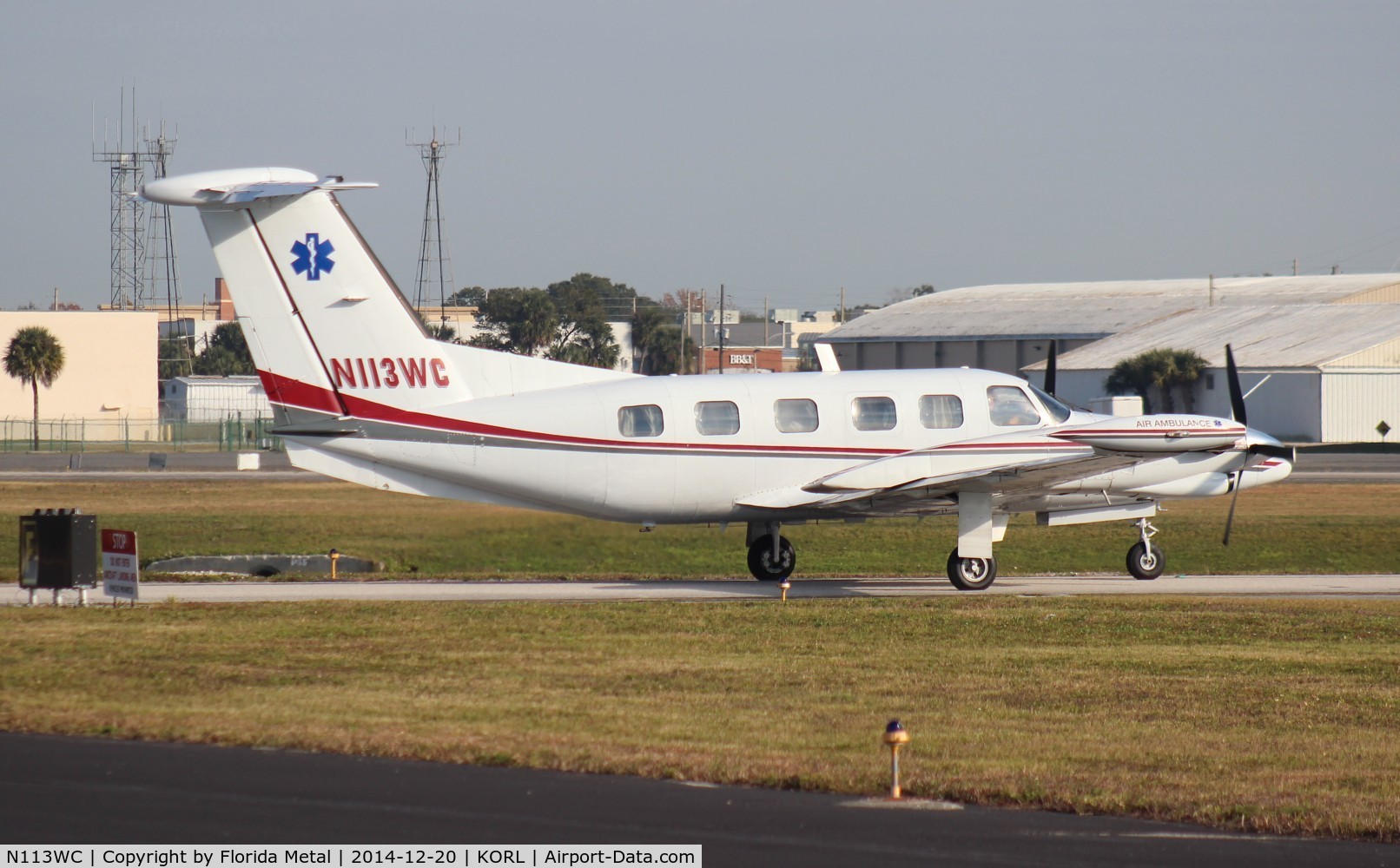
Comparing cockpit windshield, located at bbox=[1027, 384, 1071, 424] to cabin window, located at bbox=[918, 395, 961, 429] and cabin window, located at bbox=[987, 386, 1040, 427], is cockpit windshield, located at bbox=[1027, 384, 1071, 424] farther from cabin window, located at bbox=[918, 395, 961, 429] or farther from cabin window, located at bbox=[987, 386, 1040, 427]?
cabin window, located at bbox=[918, 395, 961, 429]

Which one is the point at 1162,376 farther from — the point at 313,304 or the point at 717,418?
the point at 313,304

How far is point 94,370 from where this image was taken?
92688mm

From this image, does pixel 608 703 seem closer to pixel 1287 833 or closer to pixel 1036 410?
pixel 1287 833

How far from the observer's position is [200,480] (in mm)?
47531

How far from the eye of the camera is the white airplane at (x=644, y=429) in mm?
19500

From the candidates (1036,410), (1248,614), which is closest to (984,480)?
(1036,410)

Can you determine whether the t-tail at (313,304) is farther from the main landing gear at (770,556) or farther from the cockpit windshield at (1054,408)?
the cockpit windshield at (1054,408)

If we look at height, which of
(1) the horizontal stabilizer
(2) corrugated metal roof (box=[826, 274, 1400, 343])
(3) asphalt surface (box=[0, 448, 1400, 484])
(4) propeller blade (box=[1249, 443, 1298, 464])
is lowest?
(3) asphalt surface (box=[0, 448, 1400, 484])

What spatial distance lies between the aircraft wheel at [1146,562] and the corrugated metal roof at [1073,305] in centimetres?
7253

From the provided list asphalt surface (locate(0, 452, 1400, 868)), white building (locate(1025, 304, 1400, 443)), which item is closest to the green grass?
asphalt surface (locate(0, 452, 1400, 868))

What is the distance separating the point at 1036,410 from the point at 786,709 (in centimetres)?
1103

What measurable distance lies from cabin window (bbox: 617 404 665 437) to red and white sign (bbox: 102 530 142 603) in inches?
265

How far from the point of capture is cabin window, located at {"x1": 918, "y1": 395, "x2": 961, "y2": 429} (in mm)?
21812
